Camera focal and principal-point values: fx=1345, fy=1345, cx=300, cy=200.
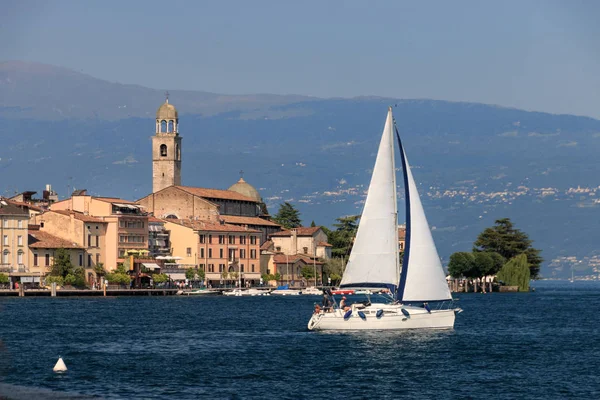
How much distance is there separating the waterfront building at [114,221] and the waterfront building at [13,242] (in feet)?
35.8

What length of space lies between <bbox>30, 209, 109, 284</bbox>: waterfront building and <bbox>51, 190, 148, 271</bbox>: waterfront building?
1.17m

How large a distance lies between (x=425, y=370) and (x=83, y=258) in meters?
84.9

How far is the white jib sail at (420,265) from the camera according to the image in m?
62.9

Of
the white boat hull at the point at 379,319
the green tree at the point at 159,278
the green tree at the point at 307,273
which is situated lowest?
the white boat hull at the point at 379,319

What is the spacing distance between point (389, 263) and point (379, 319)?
3107 mm

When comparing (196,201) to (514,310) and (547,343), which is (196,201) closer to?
(514,310)

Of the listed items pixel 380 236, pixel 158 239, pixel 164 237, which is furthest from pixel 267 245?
pixel 380 236

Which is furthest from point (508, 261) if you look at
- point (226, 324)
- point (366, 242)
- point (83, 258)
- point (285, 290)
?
point (366, 242)

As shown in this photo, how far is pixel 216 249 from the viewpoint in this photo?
149m

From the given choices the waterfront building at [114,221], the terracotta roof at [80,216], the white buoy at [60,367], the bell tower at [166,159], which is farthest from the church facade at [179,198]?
the white buoy at [60,367]

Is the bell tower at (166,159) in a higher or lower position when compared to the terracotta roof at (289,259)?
higher

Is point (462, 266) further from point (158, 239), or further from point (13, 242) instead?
point (13, 242)

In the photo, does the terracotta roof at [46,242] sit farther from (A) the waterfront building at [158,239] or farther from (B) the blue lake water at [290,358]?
(B) the blue lake water at [290,358]

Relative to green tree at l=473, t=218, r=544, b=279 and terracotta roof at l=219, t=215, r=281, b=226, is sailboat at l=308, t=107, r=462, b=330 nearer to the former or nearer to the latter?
terracotta roof at l=219, t=215, r=281, b=226
